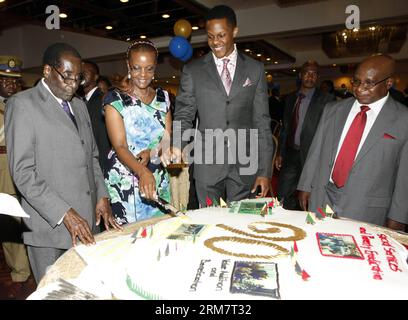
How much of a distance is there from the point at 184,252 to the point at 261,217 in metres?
0.61

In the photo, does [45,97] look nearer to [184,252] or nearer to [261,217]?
[184,252]

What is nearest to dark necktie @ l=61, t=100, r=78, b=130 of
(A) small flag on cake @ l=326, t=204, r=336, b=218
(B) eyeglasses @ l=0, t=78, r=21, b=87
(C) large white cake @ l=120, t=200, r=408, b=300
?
(C) large white cake @ l=120, t=200, r=408, b=300

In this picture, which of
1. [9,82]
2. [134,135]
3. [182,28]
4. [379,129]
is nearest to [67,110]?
[134,135]

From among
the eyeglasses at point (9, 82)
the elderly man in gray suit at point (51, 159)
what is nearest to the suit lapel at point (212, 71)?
the elderly man in gray suit at point (51, 159)

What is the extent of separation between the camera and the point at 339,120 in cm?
238

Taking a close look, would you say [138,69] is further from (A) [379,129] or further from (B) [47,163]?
(A) [379,129]

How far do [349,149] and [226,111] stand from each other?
83 cm

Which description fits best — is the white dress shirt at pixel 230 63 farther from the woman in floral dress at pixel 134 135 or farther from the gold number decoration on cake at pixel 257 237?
the gold number decoration on cake at pixel 257 237

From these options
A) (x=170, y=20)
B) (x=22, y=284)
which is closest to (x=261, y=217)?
(x=22, y=284)

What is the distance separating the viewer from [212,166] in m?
2.40

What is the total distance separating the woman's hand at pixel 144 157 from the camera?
204cm

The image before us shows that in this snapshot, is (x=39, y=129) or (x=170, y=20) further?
(x=170, y=20)

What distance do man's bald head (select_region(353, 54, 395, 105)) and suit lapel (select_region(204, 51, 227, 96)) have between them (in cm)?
86

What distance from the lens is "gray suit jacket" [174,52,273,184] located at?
2365 mm
